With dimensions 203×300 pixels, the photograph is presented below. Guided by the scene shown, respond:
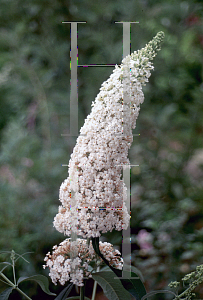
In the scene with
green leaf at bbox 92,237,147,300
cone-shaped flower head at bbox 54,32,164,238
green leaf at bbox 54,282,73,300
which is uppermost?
cone-shaped flower head at bbox 54,32,164,238

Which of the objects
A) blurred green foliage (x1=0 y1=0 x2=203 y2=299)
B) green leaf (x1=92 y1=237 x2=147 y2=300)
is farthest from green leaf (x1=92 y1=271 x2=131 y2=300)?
blurred green foliage (x1=0 y1=0 x2=203 y2=299)

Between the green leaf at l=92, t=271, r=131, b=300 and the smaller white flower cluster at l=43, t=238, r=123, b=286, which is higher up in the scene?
the smaller white flower cluster at l=43, t=238, r=123, b=286

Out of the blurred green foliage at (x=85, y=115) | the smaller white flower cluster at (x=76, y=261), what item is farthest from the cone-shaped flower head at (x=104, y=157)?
the blurred green foliage at (x=85, y=115)

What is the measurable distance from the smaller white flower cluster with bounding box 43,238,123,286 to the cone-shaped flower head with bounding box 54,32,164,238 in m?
0.05

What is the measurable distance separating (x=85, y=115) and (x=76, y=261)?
34 cm

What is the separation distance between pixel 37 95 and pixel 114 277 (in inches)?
18.9

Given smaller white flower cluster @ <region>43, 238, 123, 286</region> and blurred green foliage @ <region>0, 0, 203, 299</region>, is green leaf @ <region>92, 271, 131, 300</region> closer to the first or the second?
smaller white flower cluster @ <region>43, 238, 123, 286</region>

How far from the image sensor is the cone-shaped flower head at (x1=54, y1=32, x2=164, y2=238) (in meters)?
0.52

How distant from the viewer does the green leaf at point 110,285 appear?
54 cm

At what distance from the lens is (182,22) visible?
2.43ft

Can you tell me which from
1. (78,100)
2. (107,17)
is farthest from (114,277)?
(107,17)

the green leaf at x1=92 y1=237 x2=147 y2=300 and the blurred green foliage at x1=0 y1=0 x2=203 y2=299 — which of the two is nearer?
the green leaf at x1=92 y1=237 x2=147 y2=300

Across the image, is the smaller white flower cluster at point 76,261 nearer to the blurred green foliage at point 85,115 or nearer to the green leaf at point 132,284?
the green leaf at point 132,284

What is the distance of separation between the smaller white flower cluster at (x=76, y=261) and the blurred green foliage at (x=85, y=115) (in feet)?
0.41
